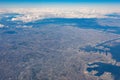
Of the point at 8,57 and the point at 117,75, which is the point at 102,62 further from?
the point at 8,57

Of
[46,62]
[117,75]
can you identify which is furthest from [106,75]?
[46,62]

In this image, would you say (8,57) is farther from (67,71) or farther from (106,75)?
(106,75)

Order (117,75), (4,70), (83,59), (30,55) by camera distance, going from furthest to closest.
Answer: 1. (30,55)
2. (83,59)
3. (4,70)
4. (117,75)

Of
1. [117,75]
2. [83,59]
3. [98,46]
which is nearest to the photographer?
[117,75]

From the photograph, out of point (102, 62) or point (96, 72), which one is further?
point (102, 62)

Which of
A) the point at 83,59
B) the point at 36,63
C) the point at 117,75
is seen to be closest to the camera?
the point at 117,75

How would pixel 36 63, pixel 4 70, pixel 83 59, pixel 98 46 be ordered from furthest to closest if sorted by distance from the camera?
1. pixel 98 46
2. pixel 83 59
3. pixel 36 63
4. pixel 4 70

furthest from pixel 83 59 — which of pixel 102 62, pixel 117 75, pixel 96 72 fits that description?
pixel 117 75

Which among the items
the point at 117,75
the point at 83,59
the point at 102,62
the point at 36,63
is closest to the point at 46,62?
the point at 36,63

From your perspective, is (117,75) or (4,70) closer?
(117,75)
